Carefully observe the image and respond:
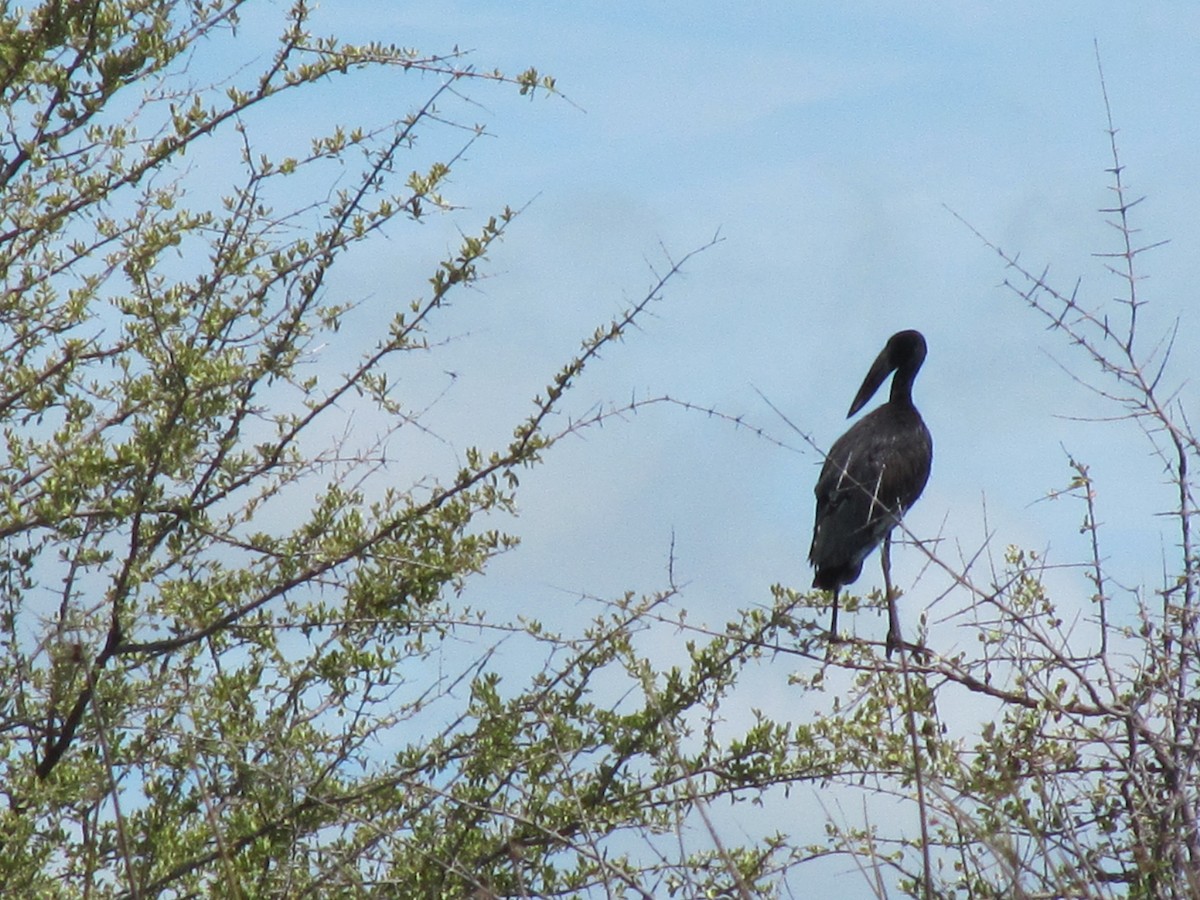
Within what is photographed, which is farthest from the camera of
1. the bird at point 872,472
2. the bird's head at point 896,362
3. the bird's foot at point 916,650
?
the bird's head at point 896,362

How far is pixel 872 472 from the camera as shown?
7410 mm

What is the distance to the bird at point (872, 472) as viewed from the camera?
6848 mm

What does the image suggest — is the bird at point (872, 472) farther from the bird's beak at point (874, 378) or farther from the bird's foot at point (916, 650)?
the bird's foot at point (916, 650)

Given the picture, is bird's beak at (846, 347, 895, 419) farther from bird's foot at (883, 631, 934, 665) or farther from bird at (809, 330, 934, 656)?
bird's foot at (883, 631, 934, 665)

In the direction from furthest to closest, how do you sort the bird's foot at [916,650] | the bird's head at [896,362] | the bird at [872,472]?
the bird's head at [896,362]
the bird at [872,472]
the bird's foot at [916,650]

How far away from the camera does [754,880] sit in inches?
168

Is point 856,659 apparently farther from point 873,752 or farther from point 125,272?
point 125,272

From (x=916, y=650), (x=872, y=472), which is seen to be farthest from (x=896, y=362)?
(x=916, y=650)

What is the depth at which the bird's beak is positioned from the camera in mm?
8469

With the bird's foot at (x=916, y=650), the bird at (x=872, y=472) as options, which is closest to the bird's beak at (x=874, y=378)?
the bird at (x=872, y=472)

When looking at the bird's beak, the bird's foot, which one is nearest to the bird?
the bird's beak

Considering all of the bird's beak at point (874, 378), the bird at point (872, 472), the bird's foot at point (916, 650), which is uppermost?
the bird's beak at point (874, 378)

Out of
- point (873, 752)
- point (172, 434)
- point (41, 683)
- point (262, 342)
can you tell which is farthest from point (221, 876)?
point (873, 752)

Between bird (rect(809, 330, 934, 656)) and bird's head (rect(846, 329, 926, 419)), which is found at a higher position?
bird's head (rect(846, 329, 926, 419))
